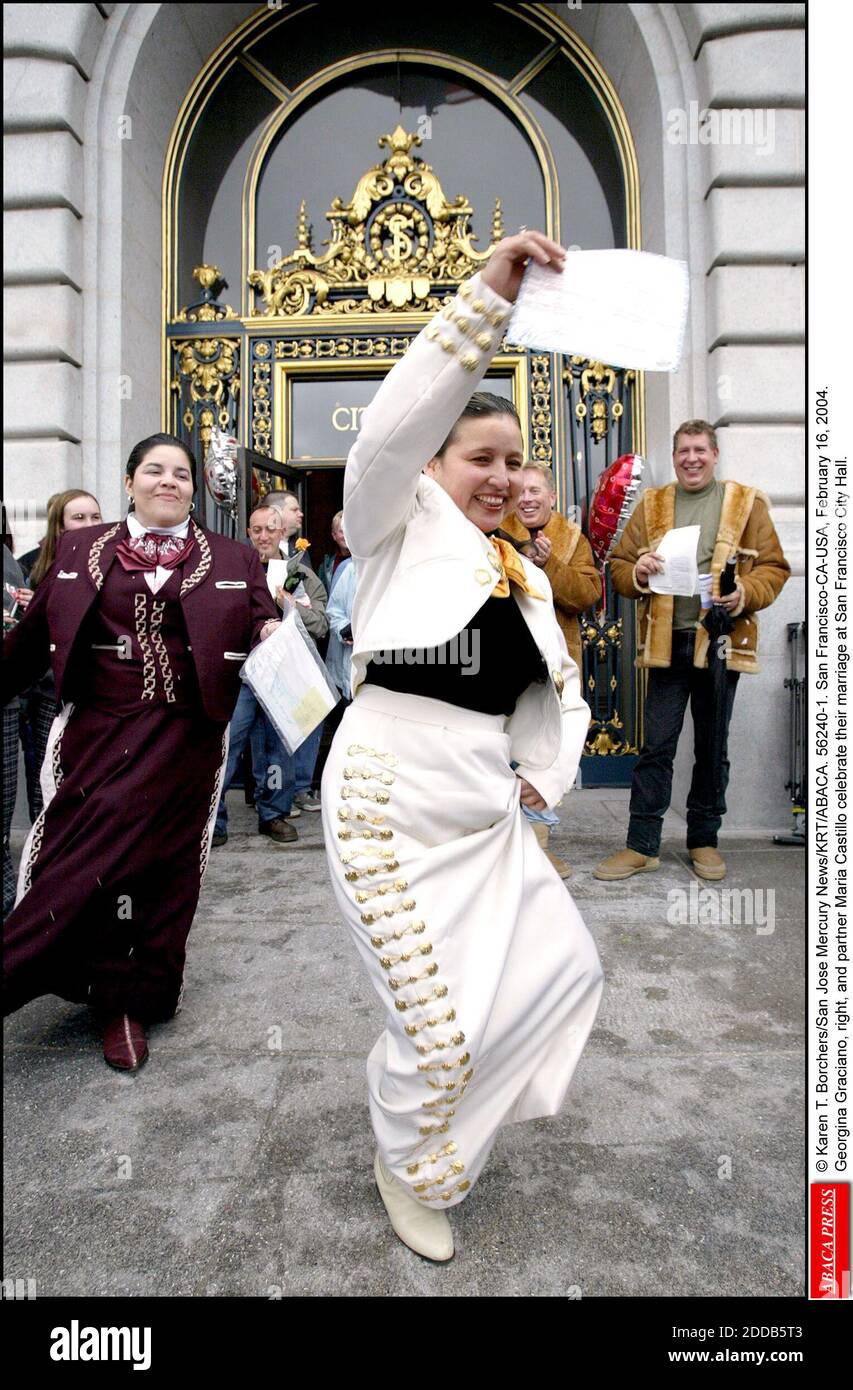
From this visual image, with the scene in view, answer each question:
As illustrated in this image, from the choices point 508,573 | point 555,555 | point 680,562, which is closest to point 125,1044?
point 508,573

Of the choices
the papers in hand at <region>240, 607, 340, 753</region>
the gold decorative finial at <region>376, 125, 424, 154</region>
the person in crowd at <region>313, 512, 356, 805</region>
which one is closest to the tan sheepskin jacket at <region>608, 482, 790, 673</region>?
the person in crowd at <region>313, 512, 356, 805</region>

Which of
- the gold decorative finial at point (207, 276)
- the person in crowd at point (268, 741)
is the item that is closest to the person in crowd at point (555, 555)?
the person in crowd at point (268, 741)

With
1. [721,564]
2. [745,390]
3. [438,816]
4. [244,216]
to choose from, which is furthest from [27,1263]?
[244,216]

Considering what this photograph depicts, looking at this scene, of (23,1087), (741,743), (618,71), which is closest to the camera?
(23,1087)

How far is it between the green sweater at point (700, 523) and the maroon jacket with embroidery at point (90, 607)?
8.62 ft

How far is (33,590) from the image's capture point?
4.09 meters

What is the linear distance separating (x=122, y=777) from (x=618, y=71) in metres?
7.08

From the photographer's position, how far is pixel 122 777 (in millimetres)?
2869

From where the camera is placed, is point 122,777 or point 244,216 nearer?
point 122,777

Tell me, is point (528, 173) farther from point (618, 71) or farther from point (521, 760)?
point (521, 760)

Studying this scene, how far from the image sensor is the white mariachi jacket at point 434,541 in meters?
1.62

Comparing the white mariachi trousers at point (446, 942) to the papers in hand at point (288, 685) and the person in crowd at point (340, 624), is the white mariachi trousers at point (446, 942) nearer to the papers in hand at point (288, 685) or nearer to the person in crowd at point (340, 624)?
the papers in hand at point (288, 685)

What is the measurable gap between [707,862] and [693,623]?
1.36 metres

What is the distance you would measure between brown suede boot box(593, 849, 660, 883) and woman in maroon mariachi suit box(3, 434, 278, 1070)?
2.44 m
